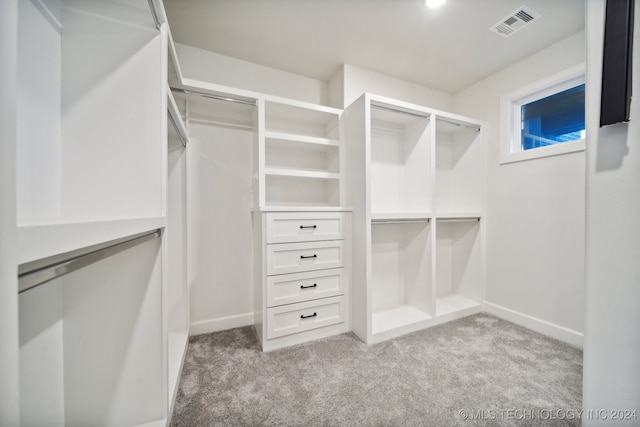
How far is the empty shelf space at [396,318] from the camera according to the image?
2.00m

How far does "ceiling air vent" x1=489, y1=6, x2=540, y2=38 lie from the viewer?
5.64ft

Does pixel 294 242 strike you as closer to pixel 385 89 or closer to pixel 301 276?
pixel 301 276

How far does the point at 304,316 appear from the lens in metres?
1.90

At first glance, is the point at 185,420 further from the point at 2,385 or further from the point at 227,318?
the point at 2,385

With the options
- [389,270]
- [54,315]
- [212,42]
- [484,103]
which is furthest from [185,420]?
[484,103]

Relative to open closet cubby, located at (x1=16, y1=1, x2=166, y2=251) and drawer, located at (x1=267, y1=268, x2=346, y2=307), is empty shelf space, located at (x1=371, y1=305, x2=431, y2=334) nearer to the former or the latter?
drawer, located at (x1=267, y1=268, x2=346, y2=307)

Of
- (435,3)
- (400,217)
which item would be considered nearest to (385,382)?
(400,217)

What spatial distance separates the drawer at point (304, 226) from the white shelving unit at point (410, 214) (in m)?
0.17

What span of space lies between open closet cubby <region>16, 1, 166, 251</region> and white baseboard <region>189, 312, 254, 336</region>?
1.43 m

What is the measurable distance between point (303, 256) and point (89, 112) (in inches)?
56.9

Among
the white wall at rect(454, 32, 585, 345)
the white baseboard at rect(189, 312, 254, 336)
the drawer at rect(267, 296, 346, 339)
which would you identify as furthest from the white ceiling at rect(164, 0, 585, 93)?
the white baseboard at rect(189, 312, 254, 336)

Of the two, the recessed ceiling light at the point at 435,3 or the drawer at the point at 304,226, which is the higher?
the recessed ceiling light at the point at 435,3

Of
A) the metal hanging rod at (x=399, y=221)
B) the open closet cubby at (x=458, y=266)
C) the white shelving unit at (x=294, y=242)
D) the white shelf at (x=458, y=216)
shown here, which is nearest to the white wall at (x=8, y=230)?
the white shelving unit at (x=294, y=242)

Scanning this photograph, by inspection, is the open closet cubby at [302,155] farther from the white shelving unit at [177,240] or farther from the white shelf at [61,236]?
the white shelf at [61,236]
